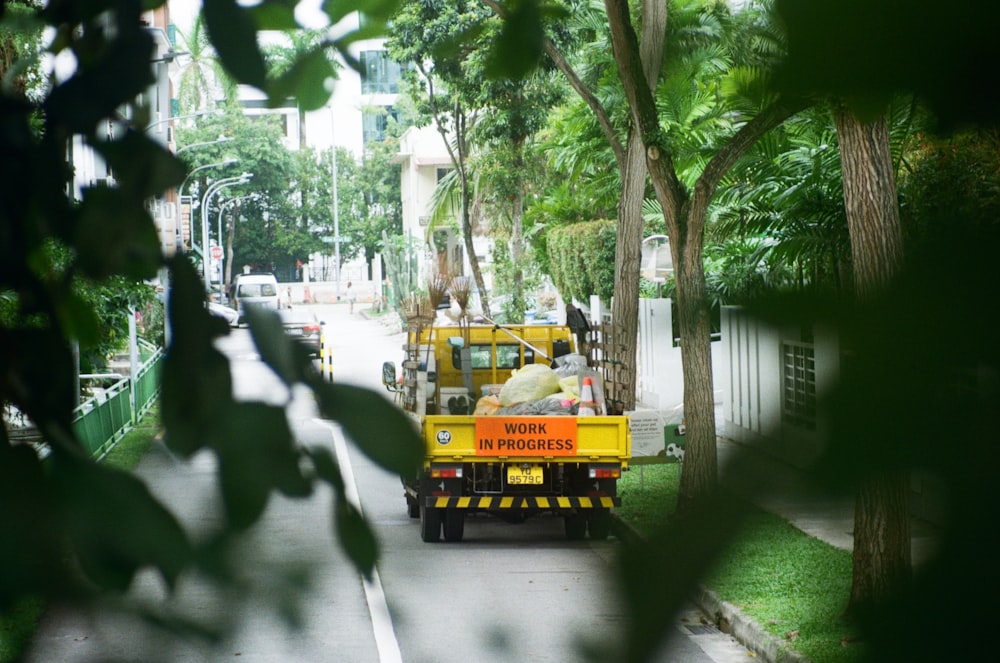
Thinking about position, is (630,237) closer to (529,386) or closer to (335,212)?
(529,386)

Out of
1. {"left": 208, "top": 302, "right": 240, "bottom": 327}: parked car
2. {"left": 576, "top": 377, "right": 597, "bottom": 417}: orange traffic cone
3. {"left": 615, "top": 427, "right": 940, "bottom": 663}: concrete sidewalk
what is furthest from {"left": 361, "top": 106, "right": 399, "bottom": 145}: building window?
{"left": 576, "top": 377, "right": 597, "bottom": 417}: orange traffic cone

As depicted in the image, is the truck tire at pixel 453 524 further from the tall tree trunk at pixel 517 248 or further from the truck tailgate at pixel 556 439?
the tall tree trunk at pixel 517 248

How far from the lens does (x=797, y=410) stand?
58 centimetres

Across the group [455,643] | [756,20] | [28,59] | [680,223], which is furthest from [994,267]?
[680,223]

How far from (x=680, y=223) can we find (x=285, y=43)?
8.66 m

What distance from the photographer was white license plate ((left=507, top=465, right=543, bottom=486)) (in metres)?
9.70

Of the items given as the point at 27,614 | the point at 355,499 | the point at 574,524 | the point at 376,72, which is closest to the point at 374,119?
the point at 376,72

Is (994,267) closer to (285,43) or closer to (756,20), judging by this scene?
(756,20)

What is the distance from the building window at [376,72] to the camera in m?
1.19

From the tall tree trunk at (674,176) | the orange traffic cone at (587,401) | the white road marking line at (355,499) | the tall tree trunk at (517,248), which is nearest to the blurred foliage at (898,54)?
the white road marking line at (355,499)

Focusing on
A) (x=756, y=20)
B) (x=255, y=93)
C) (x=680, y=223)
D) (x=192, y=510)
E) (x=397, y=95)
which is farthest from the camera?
(x=680, y=223)

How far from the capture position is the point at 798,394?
0.56 m

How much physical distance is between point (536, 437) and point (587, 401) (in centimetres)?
70

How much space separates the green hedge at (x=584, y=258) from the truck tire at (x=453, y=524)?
10.5 metres
